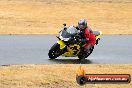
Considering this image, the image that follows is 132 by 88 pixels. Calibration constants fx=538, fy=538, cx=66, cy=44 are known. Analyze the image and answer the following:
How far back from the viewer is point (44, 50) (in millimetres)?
22578

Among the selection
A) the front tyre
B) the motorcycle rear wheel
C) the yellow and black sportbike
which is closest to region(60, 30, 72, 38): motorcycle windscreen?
the yellow and black sportbike

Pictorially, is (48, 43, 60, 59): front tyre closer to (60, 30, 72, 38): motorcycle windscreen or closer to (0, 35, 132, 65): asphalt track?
(0, 35, 132, 65): asphalt track

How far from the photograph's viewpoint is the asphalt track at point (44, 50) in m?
20.6

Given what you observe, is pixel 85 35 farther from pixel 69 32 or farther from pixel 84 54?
pixel 84 54

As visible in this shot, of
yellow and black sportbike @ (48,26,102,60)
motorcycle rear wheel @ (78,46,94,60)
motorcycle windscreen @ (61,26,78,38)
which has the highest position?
motorcycle windscreen @ (61,26,78,38)

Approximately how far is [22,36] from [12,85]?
33.3 feet

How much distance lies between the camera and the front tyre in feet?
67.6

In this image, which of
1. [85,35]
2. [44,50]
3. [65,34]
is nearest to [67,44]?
[65,34]

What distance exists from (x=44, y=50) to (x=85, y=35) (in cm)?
259

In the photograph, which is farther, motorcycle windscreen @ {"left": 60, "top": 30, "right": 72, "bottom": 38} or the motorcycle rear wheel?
the motorcycle rear wheel

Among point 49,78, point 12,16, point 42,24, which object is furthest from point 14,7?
point 49,78

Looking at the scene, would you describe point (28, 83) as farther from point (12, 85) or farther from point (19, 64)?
point (19, 64)

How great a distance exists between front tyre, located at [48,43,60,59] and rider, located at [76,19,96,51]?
3.06 feet

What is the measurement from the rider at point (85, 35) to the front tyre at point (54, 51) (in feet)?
3.06
